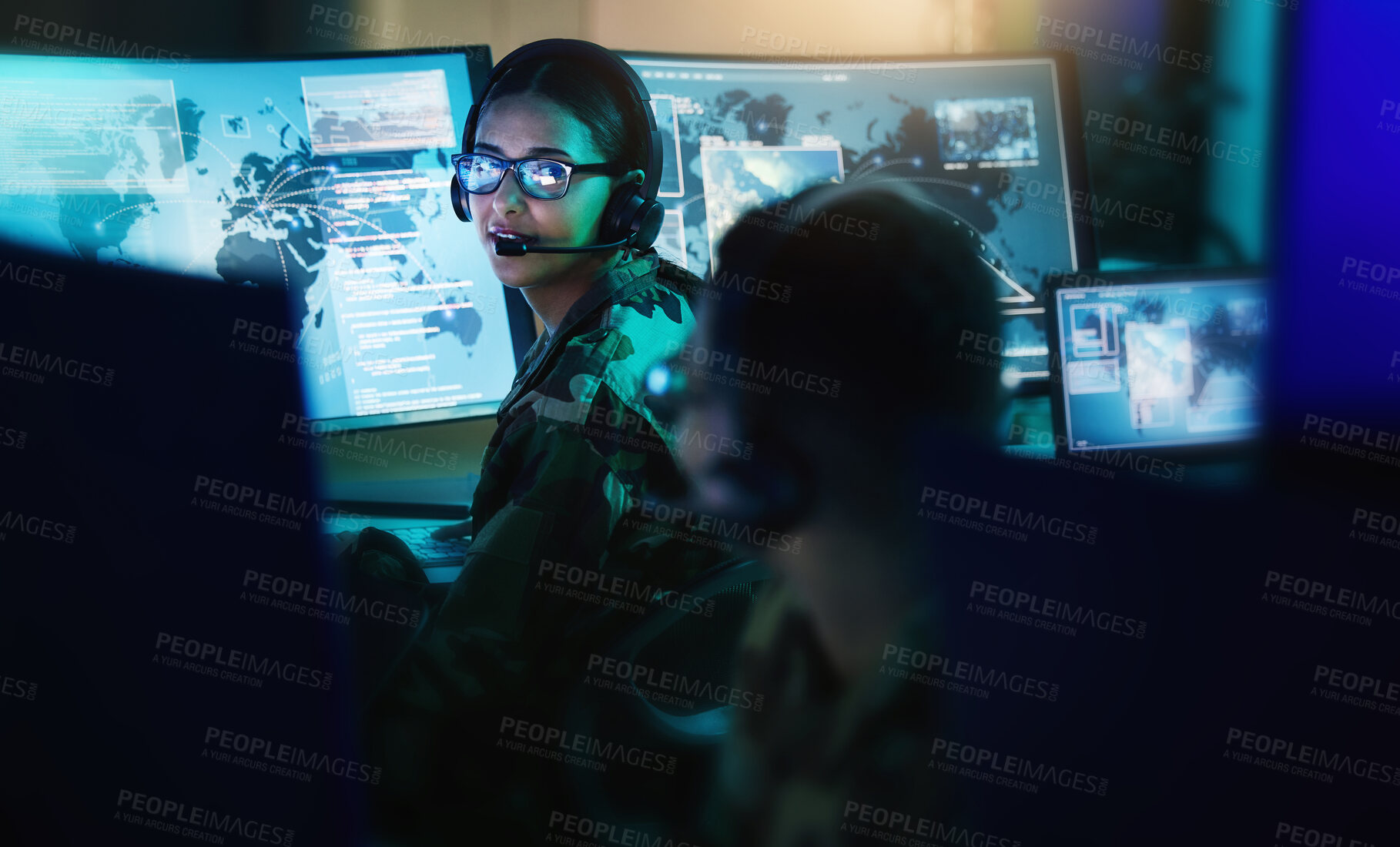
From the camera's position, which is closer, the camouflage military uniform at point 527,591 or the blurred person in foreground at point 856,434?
the blurred person in foreground at point 856,434

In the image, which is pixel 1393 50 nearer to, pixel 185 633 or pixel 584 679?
pixel 584 679

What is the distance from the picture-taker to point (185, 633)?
477 mm

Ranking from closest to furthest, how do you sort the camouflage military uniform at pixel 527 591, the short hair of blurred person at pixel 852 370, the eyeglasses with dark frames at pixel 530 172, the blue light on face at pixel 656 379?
1. the short hair of blurred person at pixel 852 370
2. the camouflage military uniform at pixel 527 591
3. the blue light on face at pixel 656 379
4. the eyeglasses with dark frames at pixel 530 172

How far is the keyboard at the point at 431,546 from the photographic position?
1.09m

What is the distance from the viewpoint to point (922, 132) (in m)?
1.43

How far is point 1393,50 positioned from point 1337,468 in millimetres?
574

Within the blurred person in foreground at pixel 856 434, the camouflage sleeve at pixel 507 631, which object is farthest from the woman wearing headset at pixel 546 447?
the blurred person in foreground at pixel 856 434

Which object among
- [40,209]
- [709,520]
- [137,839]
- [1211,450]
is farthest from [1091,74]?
[137,839]

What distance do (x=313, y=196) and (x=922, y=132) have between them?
34.6 inches

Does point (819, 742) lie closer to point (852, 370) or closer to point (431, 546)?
point (852, 370)

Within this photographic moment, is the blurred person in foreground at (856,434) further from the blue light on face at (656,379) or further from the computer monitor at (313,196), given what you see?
the computer monitor at (313,196)

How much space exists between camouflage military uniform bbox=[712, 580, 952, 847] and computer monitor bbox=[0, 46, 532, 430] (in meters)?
0.81
